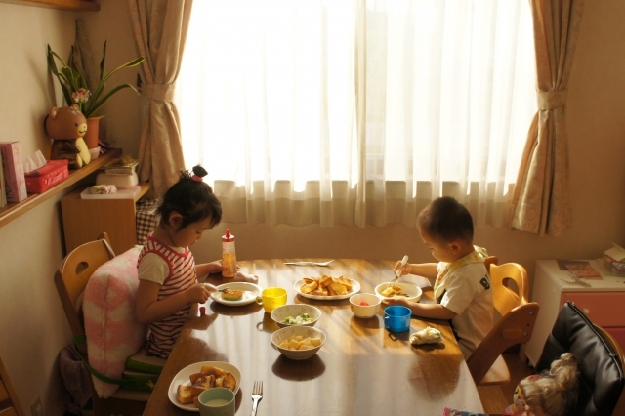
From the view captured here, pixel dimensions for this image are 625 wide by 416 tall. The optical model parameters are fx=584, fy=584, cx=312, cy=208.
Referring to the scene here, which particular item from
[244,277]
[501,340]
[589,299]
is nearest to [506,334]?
[501,340]

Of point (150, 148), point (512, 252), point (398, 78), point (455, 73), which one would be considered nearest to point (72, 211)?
point (150, 148)

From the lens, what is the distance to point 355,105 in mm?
3047

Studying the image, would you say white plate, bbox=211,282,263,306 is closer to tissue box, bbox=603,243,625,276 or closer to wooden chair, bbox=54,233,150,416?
wooden chair, bbox=54,233,150,416

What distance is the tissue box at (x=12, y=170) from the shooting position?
6.56 ft

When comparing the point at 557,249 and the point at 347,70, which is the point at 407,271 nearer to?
the point at 347,70

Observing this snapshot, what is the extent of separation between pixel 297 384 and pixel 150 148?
1.82 meters

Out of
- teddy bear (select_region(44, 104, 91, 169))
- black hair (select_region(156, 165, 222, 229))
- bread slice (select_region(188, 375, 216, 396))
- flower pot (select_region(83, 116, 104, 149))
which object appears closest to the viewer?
bread slice (select_region(188, 375, 216, 396))

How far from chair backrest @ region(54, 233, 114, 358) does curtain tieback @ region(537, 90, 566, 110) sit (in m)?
2.24

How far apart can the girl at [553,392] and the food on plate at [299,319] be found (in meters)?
0.67

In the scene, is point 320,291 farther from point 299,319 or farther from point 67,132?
point 67,132

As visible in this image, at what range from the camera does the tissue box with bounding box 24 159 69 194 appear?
7.14 ft

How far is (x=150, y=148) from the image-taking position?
3.04m

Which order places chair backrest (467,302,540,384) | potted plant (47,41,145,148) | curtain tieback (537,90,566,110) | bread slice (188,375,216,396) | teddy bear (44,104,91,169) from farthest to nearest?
curtain tieback (537,90,566,110)
potted plant (47,41,145,148)
teddy bear (44,104,91,169)
chair backrest (467,302,540,384)
bread slice (188,375,216,396)

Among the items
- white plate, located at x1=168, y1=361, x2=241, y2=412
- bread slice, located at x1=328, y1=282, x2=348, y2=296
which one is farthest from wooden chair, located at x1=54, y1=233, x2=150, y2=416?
bread slice, located at x1=328, y1=282, x2=348, y2=296
